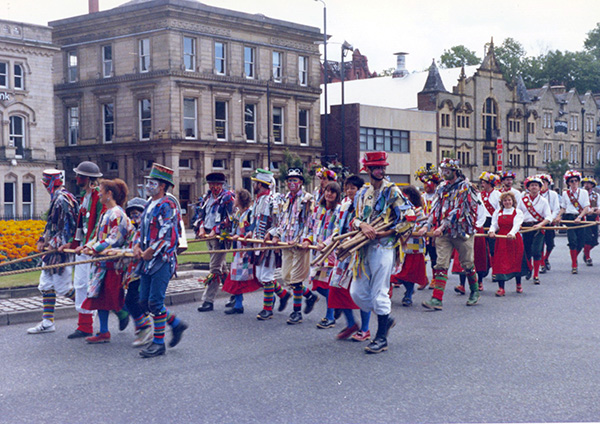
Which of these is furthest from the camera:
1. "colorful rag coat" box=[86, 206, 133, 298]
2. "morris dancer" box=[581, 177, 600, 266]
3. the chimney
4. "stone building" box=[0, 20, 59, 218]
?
the chimney

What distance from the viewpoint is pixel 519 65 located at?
274 ft

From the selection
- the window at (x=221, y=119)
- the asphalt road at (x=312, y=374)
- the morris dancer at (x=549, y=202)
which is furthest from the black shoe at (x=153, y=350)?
the window at (x=221, y=119)

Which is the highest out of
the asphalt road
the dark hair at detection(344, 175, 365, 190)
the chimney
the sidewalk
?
the chimney

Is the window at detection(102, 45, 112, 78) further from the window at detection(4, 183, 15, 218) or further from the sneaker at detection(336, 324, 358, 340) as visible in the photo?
the sneaker at detection(336, 324, 358, 340)

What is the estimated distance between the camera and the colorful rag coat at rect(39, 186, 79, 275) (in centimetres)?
872

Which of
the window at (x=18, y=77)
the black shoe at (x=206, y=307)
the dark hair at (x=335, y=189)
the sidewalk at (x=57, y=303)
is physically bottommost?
the black shoe at (x=206, y=307)

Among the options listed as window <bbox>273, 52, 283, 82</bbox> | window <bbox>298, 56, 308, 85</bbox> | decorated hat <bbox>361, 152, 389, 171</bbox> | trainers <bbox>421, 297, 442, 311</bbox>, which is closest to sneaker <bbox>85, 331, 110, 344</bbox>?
decorated hat <bbox>361, 152, 389, 171</bbox>

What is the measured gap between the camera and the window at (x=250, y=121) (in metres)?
45.1

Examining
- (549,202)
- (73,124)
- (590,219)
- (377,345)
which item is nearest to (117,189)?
(377,345)

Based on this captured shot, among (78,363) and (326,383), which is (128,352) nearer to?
(78,363)

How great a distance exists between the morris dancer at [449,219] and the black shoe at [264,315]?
218 centimetres

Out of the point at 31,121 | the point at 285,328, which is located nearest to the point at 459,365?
the point at 285,328

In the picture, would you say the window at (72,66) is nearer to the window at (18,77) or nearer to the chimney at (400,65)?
the window at (18,77)

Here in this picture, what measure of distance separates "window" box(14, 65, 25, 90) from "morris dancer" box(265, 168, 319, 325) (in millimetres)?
33491
